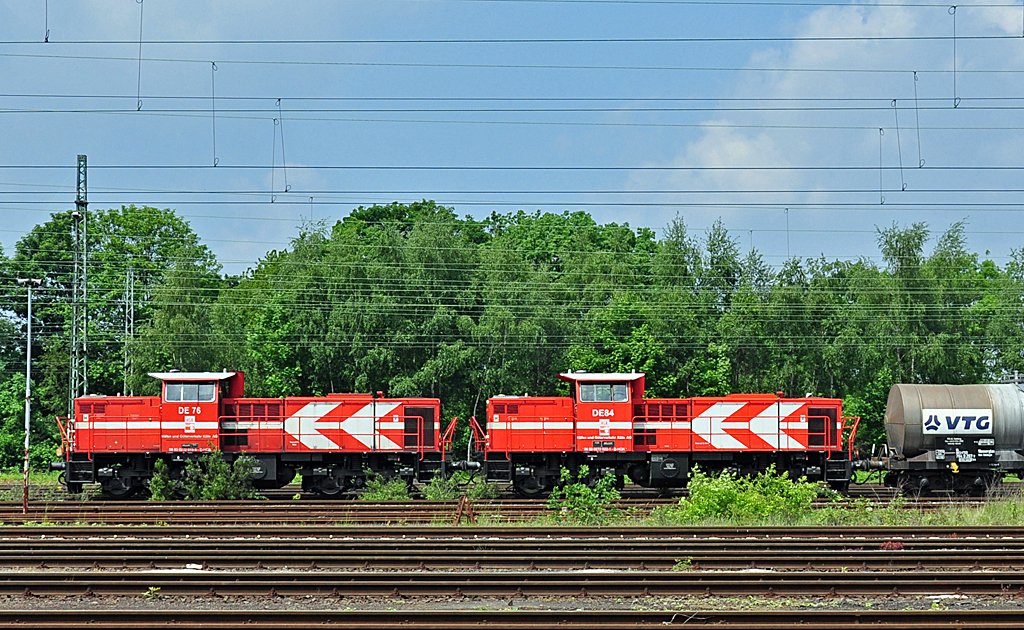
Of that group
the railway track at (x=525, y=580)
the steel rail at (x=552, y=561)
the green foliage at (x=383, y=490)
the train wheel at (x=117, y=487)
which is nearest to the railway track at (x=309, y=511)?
the green foliage at (x=383, y=490)

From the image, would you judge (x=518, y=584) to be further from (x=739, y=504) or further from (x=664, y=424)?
(x=664, y=424)

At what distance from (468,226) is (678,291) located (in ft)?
98.6

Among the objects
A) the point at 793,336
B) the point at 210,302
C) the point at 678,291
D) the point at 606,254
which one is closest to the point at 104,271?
the point at 210,302

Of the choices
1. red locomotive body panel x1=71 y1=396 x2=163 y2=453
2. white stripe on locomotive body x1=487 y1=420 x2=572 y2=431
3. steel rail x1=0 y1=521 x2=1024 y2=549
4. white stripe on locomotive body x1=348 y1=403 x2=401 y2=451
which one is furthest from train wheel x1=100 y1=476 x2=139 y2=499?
white stripe on locomotive body x1=487 y1=420 x2=572 y2=431

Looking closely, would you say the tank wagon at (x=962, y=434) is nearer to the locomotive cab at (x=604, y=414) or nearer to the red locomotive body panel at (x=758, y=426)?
the red locomotive body panel at (x=758, y=426)

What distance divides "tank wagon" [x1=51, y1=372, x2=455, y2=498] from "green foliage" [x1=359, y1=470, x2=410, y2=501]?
0.77m

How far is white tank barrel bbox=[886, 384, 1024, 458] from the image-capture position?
26547 mm

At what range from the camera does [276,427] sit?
90.5 ft


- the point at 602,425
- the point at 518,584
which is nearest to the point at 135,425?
the point at 602,425

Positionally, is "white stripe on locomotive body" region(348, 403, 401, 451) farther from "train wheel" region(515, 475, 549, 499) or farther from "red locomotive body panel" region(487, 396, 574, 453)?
"train wheel" region(515, 475, 549, 499)

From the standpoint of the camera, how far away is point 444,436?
2717 centimetres

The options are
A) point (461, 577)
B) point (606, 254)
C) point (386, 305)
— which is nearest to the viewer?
point (461, 577)

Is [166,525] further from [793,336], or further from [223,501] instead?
[793,336]

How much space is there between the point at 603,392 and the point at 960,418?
374 inches
